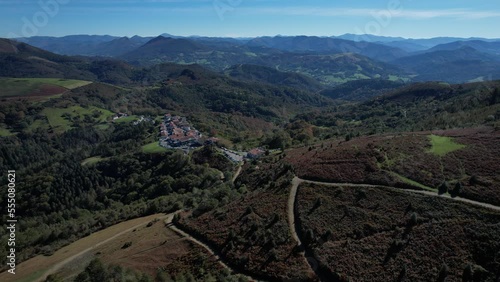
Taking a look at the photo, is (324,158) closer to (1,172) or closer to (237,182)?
(237,182)

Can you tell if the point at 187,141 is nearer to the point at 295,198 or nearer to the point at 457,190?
the point at 295,198

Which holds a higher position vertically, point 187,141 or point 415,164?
point 415,164

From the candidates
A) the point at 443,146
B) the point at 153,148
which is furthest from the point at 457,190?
the point at 153,148

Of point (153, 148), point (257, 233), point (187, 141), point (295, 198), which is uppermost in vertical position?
point (295, 198)

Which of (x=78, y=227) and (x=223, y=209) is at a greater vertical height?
(x=223, y=209)

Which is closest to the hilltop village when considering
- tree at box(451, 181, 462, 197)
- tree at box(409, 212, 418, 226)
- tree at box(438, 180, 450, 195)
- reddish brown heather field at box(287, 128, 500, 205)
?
reddish brown heather field at box(287, 128, 500, 205)

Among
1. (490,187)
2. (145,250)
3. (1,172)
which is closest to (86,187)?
(1,172)
